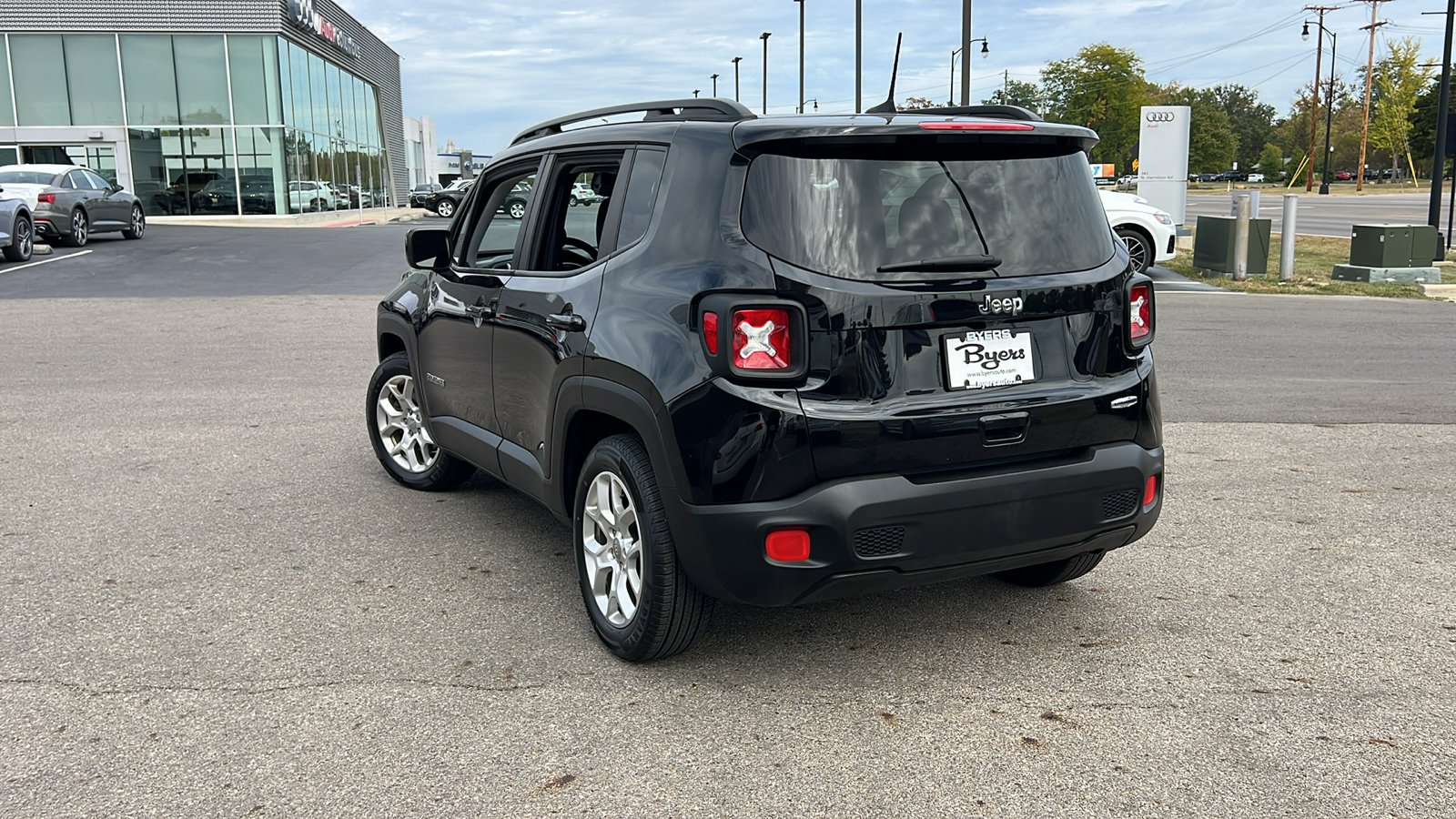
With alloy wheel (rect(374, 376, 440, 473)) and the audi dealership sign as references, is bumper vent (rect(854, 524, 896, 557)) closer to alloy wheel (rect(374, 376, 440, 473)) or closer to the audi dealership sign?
alloy wheel (rect(374, 376, 440, 473))

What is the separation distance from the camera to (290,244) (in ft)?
83.2

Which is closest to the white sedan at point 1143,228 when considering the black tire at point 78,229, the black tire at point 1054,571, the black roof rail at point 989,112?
the black tire at point 1054,571

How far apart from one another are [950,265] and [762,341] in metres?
0.64

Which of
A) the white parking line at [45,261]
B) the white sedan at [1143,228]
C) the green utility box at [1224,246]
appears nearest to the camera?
the white sedan at [1143,228]

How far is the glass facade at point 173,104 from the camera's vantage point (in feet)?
121

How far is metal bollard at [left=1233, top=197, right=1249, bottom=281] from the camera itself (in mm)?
17969

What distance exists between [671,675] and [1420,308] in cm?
1388

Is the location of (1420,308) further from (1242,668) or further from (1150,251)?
(1242,668)

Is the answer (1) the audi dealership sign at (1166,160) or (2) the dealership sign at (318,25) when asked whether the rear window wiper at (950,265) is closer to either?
(1) the audi dealership sign at (1166,160)

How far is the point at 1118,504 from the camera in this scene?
12.4ft

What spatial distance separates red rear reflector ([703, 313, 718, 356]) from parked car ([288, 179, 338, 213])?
129 ft

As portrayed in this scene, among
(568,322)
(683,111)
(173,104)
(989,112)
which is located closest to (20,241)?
(173,104)

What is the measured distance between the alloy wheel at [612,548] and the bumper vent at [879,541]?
2.42 ft

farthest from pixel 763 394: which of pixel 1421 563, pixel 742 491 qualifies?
pixel 1421 563
